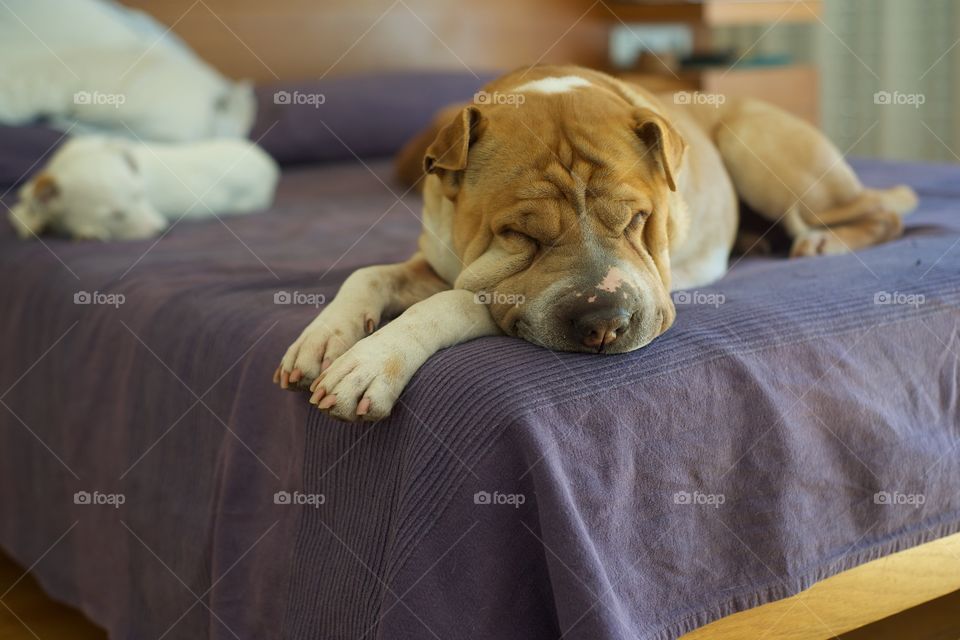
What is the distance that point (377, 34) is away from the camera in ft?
14.7

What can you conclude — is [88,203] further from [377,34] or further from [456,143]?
[377,34]

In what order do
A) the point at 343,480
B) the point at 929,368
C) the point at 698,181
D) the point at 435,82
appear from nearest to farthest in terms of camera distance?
the point at 343,480, the point at 929,368, the point at 698,181, the point at 435,82

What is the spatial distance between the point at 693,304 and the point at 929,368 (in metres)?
0.40

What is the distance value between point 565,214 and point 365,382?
0.42m

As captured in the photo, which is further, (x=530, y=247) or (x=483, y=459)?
(x=530, y=247)

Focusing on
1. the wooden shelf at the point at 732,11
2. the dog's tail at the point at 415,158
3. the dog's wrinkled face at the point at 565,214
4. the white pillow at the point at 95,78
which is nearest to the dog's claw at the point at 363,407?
the dog's wrinkled face at the point at 565,214

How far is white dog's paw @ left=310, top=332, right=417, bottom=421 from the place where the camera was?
1384 millimetres

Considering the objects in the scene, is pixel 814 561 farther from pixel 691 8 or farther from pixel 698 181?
pixel 691 8

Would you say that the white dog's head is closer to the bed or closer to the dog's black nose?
the bed

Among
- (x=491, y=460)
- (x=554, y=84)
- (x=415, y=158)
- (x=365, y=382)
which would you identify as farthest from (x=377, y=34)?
(x=491, y=460)

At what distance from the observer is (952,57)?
4312 millimetres

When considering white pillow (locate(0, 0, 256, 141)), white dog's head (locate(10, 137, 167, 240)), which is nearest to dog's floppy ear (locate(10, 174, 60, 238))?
white dog's head (locate(10, 137, 167, 240))

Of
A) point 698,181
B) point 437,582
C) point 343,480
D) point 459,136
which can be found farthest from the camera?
point 698,181

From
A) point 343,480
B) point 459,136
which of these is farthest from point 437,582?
point 459,136
